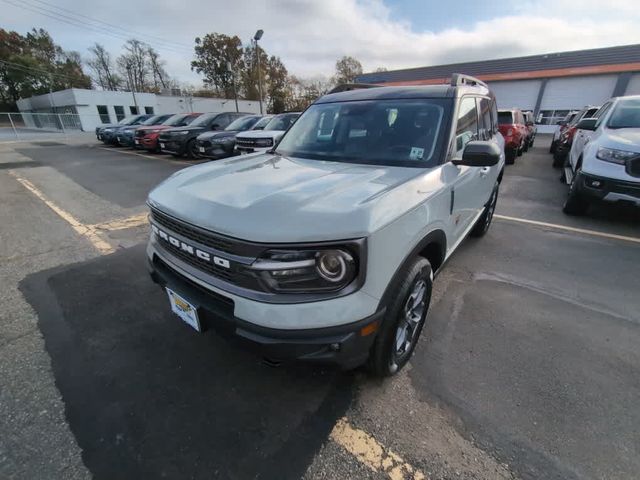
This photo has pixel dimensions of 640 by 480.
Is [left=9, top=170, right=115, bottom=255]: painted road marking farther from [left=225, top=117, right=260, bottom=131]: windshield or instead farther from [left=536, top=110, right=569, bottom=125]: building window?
[left=536, top=110, right=569, bottom=125]: building window

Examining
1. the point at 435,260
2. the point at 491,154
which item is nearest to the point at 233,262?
the point at 435,260

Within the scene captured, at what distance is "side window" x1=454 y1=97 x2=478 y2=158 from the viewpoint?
267 cm

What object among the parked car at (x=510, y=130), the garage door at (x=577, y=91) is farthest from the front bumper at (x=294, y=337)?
the garage door at (x=577, y=91)

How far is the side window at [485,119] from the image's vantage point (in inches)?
139

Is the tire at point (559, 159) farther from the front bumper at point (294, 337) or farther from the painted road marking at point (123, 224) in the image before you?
the painted road marking at point (123, 224)

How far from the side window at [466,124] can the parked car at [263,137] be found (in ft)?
18.5

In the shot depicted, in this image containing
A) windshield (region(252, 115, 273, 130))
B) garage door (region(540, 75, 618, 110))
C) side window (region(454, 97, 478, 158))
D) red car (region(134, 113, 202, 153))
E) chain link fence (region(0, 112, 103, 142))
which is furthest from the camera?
chain link fence (region(0, 112, 103, 142))

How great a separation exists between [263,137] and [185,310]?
7592 millimetres

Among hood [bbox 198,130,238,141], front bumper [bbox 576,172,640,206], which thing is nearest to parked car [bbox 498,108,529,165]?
front bumper [bbox 576,172,640,206]

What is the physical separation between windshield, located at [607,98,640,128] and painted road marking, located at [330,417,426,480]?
6417 millimetres

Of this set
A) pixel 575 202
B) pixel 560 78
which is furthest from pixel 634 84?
pixel 575 202

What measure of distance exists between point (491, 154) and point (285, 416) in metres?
2.22

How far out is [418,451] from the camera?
1.72 m

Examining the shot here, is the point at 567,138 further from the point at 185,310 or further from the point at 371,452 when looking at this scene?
the point at 185,310
